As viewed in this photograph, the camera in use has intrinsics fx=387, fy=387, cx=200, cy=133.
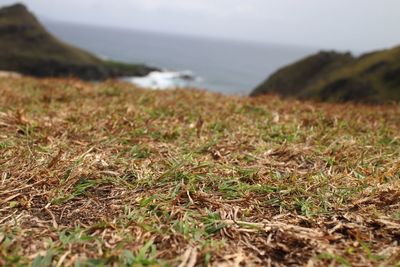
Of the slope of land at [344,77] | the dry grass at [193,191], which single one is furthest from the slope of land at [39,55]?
the dry grass at [193,191]

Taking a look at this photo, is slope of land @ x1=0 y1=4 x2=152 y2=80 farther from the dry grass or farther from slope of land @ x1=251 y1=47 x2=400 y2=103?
the dry grass

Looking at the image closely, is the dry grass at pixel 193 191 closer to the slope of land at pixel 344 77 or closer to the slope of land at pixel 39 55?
the slope of land at pixel 344 77

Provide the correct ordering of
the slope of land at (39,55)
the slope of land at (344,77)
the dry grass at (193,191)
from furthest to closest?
the slope of land at (39,55) < the slope of land at (344,77) < the dry grass at (193,191)

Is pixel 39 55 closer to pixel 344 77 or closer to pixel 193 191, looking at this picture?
pixel 344 77

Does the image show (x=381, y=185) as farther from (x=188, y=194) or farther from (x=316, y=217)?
(x=188, y=194)

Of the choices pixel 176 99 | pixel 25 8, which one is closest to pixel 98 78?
pixel 25 8

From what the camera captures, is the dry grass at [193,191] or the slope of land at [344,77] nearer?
the dry grass at [193,191]
